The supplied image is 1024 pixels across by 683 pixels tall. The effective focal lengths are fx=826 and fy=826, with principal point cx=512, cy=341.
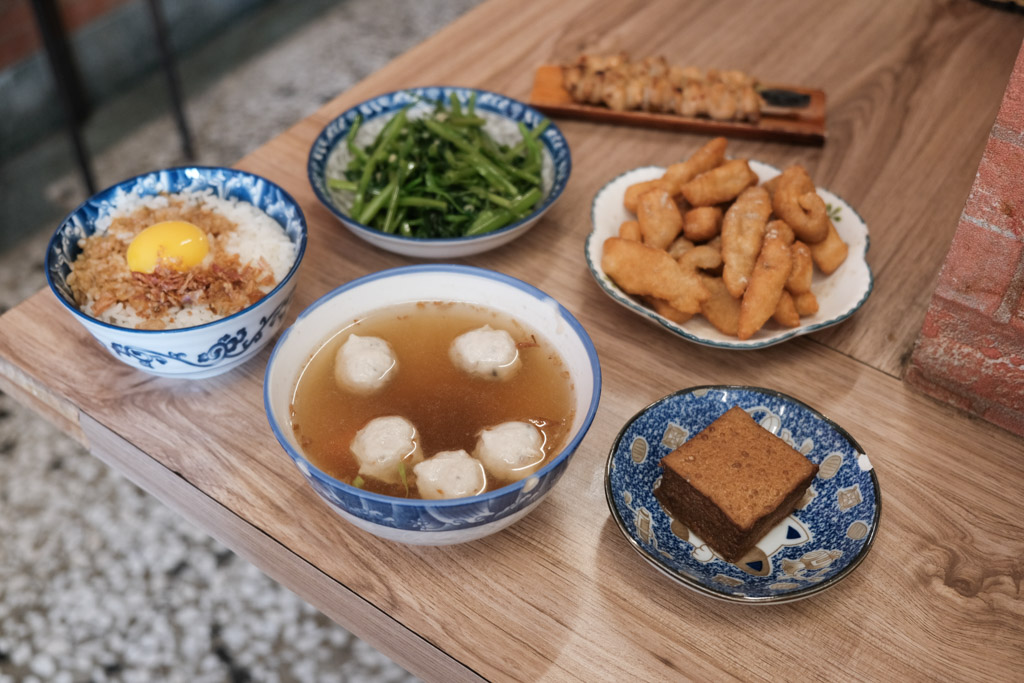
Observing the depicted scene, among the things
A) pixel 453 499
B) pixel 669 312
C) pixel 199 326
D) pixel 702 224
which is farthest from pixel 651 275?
pixel 199 326

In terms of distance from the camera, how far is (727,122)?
1939 millimetres

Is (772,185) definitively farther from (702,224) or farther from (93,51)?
(93,51)

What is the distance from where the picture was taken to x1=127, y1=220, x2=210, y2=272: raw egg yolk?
139 centimetres

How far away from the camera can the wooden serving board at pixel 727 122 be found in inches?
75.9

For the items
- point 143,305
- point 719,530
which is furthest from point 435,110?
point 719,530

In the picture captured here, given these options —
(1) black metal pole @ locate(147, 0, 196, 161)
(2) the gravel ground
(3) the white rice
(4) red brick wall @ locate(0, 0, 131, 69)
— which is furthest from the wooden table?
(4) red brick wall @ locate(0, 0, 131, 69)

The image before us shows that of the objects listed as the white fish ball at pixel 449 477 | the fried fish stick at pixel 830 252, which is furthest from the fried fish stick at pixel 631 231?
the white fish ball at pixel 449 477

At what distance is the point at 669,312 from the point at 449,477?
22.1 inches

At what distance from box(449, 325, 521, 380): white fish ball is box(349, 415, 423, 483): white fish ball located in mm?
148

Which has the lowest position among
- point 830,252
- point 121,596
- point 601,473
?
point 121,596

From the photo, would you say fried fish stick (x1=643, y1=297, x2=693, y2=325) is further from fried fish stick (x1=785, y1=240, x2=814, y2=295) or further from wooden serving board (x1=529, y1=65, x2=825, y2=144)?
wooden serving board (x1=529, y1=65, x2=825, y2=144)

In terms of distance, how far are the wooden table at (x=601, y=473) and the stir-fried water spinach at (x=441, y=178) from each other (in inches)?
3.2

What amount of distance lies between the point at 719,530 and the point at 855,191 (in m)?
1.02

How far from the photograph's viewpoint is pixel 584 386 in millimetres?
1171
